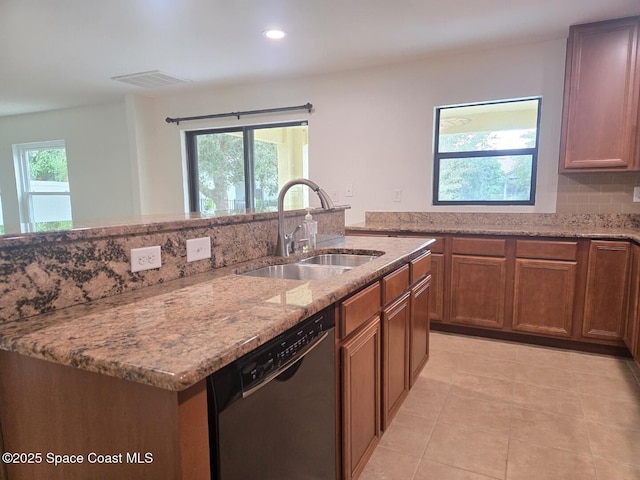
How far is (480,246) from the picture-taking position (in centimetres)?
313

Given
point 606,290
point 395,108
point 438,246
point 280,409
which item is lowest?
point 606,290

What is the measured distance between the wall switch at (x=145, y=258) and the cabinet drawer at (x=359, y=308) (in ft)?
2.16

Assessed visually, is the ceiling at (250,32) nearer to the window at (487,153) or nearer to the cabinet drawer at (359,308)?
the window at (487,153)

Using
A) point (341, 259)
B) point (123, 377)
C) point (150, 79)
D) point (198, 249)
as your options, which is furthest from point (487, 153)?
point (123, 377)

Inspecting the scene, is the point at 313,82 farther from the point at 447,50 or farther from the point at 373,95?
the point at 447,50

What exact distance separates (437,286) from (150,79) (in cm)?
351

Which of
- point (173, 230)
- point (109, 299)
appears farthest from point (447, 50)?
point (109, 299)

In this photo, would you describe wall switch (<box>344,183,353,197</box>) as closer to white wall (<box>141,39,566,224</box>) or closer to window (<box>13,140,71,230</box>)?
white wall (<box>141,39,566,224</box>)

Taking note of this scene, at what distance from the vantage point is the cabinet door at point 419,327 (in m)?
2.22

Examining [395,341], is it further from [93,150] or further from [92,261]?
[93,150]

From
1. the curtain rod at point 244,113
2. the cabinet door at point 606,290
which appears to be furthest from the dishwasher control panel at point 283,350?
the curtain rod at point 244,113

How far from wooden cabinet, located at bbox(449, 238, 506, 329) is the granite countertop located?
6.42ft

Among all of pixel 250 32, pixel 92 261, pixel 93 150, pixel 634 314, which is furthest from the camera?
pixel 93 150

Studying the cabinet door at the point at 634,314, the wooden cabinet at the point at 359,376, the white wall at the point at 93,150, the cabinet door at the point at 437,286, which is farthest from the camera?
the white wall at the point at 93,150
